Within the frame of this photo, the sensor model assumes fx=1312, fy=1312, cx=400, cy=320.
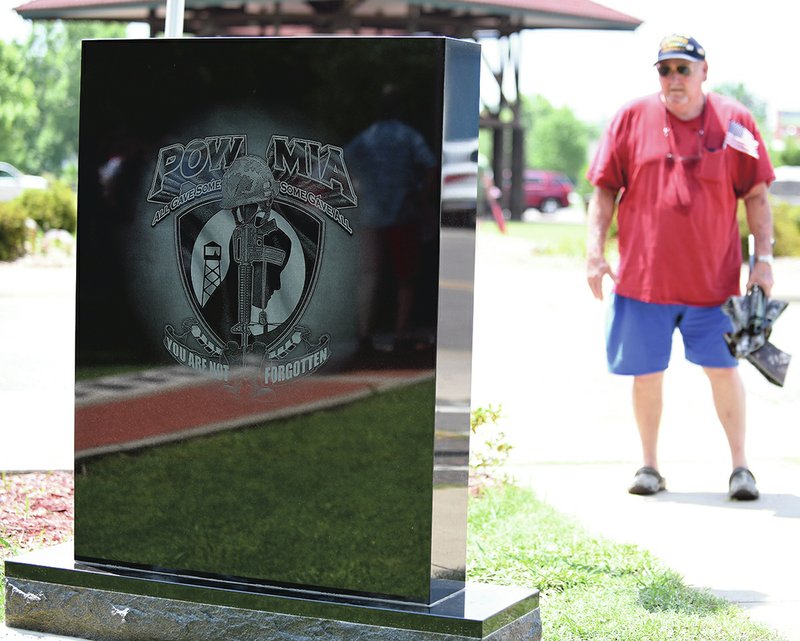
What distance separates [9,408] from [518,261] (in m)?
14.8

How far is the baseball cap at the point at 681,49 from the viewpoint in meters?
5.73

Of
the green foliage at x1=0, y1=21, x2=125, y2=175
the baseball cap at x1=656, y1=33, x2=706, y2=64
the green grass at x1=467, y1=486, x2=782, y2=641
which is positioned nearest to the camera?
the green grass at x1=467, y1=486, x2=782, y2=641

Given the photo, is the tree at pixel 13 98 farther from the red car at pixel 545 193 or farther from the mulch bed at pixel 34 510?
the mulch bed at pixel 34 510

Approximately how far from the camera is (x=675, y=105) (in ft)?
19.1

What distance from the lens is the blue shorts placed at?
5.98 m

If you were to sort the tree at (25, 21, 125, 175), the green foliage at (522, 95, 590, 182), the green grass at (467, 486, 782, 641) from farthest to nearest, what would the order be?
the green foliage at (522, 95, 590, 182) < the tree at (25, 21, 125, 175) < the green grass at (467, 486, 782, 641)

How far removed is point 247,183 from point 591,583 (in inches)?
76.3

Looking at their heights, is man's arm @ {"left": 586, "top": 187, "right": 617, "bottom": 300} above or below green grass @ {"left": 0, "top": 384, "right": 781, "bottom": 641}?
above

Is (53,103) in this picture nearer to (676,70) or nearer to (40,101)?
(40,101)

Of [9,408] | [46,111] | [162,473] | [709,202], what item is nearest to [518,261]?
[9,408]

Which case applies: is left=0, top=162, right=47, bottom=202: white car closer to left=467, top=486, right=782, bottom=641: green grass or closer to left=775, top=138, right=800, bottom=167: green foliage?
left=467, top=486, right=782, bottom=641: green grass

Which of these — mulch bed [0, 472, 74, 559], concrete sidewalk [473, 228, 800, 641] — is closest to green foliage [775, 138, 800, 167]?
concrete sidewalk [473, 228, 800, 641]

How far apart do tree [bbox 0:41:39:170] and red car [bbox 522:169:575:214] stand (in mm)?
24820

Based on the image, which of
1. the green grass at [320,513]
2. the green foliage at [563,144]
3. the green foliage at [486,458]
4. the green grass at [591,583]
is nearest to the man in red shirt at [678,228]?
the green foliage at [486,458]
